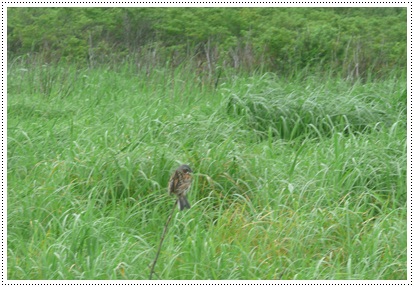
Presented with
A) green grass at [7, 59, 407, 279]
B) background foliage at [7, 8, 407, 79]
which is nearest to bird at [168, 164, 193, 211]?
green grass at [7, 59, 407, 279]

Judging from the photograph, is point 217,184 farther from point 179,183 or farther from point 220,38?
point 220,38

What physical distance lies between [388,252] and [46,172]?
2552mm

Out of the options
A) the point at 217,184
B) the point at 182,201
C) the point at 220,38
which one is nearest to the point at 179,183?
the point at 182,201

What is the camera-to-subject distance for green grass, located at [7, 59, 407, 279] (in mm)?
3809

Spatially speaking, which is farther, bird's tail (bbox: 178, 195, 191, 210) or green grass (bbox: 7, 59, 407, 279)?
green grass (bbox: 7, 59, 407, 279)

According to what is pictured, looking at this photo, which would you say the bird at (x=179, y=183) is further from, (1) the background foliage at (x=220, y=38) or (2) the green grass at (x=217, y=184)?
(1) the background foliage at (x=220, y=38)

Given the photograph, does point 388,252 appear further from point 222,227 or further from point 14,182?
point 14,182

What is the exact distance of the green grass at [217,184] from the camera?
381 centimetres

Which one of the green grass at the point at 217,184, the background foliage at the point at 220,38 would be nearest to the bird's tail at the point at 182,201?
the green grass at the point at 217,184

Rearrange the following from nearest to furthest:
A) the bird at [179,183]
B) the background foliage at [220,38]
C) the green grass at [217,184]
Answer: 1. the bird at [179,183]
2. the green grass at [217,184]
3. the background foliage at [220,38]

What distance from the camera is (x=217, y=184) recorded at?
4.57 metres

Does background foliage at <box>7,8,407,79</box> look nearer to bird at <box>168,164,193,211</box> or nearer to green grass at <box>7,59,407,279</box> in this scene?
green grass at <box>7,59,407,279</box>

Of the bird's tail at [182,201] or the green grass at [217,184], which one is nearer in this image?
the bird's tail at [182,201]
